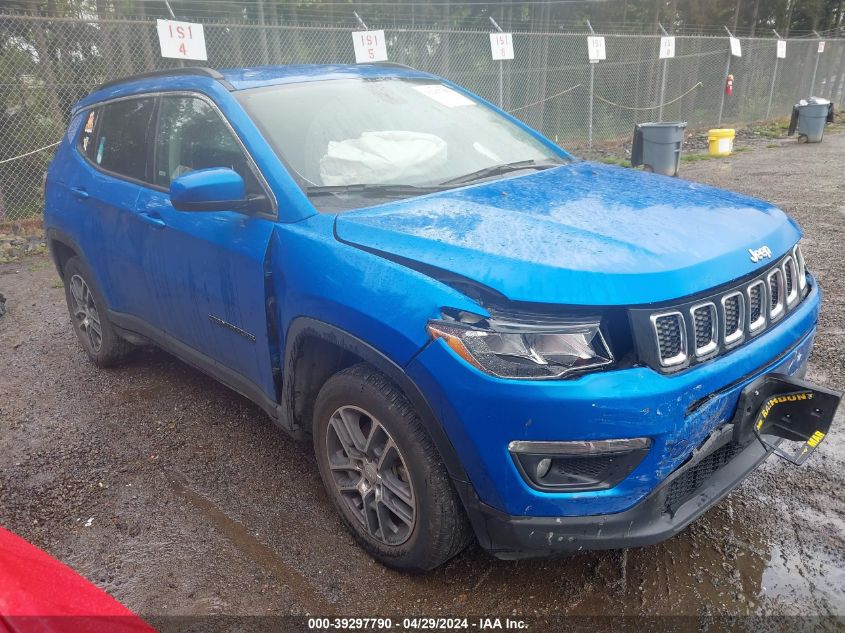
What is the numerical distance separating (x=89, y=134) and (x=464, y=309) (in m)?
3.34

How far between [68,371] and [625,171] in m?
3.91

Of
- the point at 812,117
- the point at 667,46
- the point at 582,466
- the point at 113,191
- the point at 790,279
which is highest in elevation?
the point at 667,46

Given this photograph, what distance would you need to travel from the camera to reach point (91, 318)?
4520 millimetres

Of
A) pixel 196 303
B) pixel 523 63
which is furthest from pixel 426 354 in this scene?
pixel 523 63

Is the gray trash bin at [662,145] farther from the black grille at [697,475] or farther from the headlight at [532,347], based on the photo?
the headlight at [532,347]

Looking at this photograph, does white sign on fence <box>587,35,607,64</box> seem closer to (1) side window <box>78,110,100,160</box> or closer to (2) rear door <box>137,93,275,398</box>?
(1) side window <box>78,110,100,160</box>

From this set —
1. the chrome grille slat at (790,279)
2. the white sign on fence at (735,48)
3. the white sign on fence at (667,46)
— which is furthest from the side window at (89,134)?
the white sign on fence at (735,48)

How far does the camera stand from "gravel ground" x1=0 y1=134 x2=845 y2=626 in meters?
2.43

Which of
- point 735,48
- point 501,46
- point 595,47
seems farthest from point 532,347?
point 735,48

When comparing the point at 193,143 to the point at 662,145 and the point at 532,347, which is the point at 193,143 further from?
the point at 662,145

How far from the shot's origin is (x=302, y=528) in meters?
2.87

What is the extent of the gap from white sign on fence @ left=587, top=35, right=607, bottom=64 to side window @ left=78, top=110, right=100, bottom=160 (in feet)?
36.8

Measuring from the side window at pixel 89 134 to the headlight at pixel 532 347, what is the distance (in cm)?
325

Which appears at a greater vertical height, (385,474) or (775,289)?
(775,289)
